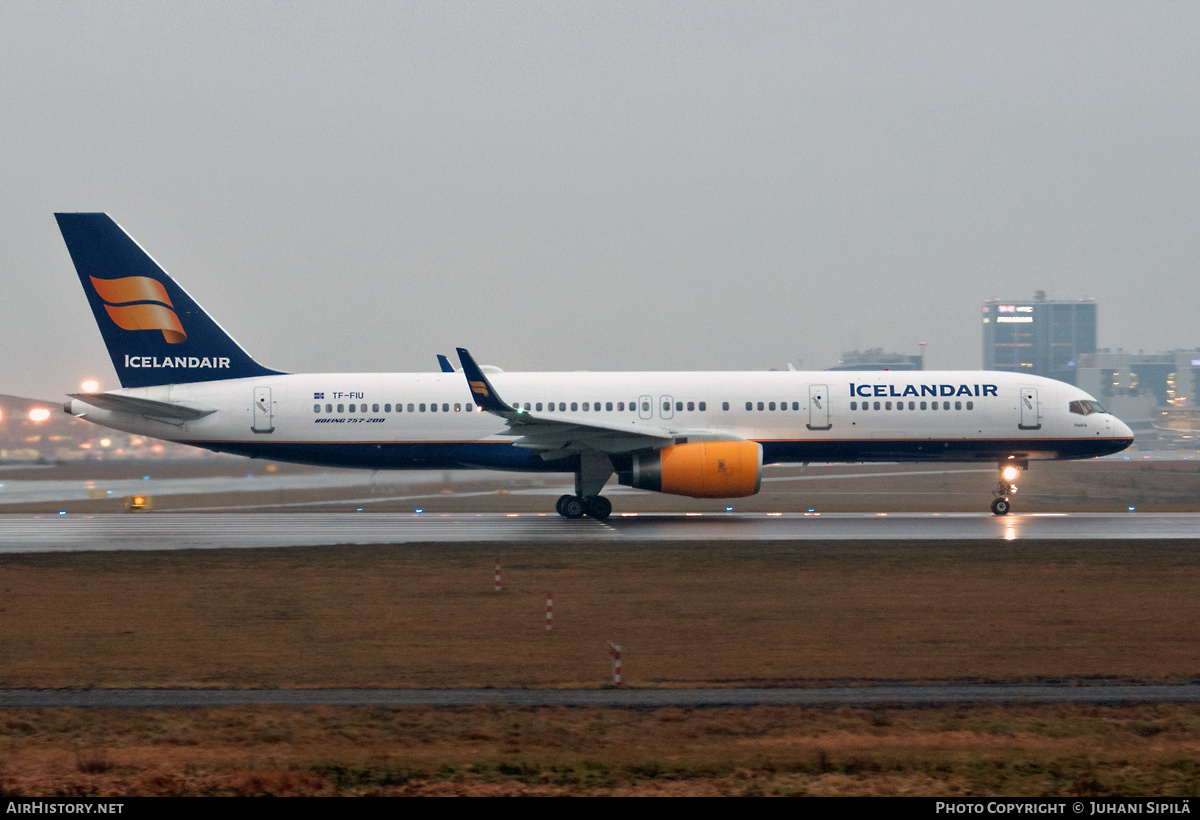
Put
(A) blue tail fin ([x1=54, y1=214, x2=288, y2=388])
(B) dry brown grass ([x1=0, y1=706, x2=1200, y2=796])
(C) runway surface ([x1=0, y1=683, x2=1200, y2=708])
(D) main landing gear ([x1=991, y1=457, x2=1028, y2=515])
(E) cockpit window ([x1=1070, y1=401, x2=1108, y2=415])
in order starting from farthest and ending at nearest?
(E) cockpit window ([x1=1070, y1=401, x2=1108, y2=415]) < (D) main landing gear ([x1=991, y1=457, x2=1028, y2=515]) < (A) blue tail fin ([x1=54, y1=214, x2=288, y2=388]) < (C) runway surface ([x1=0, y1=683, x2=1200, y2=708]) < (B) dry brown grass ([x1=0, y1=706, x2=1200, y2=796])

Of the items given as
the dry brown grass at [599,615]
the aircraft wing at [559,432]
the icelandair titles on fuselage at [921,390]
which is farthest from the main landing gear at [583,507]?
the icelandair titles on fuselage at [921,390]

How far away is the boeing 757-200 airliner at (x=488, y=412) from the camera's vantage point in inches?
1233

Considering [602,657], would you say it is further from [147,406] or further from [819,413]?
[147,406]

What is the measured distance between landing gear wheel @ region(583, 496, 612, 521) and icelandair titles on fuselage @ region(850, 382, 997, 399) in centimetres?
800

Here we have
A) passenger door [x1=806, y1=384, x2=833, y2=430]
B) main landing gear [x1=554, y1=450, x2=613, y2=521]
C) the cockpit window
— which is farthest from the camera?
the cockpit window

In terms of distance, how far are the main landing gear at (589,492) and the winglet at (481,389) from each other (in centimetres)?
312

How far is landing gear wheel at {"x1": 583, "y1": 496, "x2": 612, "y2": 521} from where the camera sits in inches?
1208

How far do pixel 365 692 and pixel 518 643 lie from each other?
113 inches

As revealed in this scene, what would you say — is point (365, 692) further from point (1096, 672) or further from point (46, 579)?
point (46, 579)

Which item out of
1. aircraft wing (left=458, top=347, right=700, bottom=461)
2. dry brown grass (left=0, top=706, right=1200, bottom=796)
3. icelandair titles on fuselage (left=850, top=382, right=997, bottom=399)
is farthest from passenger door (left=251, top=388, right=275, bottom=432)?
dry brown grass (left=0, top=706, right=1200, bottom=796)

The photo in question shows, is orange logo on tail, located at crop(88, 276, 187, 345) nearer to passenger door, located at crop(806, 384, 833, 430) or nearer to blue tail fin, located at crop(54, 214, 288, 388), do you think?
blue tail fin, located at crop(54, 214, 288, 388)

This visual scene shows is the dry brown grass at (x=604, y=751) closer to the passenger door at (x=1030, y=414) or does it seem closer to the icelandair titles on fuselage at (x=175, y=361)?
the passenger door at (x=1030, y=414)

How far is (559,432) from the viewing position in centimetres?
2934

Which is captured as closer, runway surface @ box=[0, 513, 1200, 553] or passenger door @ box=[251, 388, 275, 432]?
runway surface @ box=[0, 513, 1200, 553]
